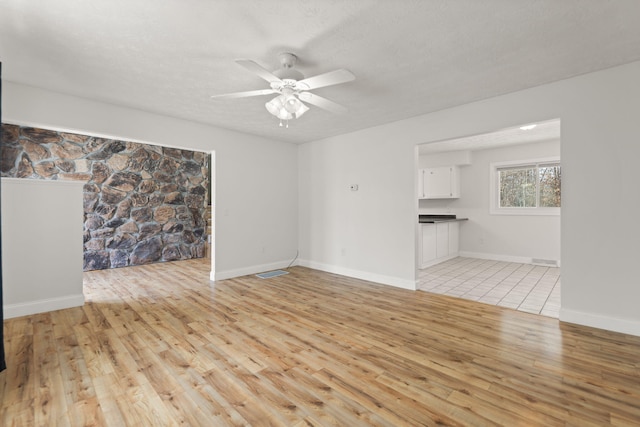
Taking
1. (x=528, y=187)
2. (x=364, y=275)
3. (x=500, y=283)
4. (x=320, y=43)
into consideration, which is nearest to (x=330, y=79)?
(x=320, y=43)

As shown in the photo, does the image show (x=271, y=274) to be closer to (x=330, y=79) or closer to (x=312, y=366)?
(x=312, y=366)

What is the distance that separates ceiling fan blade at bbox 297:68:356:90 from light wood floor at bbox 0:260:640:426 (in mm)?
2210

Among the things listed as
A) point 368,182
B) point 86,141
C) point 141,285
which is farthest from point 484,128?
point 86,141

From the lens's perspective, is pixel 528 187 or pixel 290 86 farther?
pixel 528 187

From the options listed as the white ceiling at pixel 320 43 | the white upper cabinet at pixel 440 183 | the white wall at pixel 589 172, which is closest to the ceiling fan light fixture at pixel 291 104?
the white ceiling at pixel 320 43

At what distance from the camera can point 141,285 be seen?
4422 millimetres

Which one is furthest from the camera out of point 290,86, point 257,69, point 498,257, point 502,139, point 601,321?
point 498,257

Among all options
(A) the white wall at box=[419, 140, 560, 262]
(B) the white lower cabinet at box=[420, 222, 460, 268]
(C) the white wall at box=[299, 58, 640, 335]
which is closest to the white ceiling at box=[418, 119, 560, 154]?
(A) the white wall at box=[419, 140, 560, 262]

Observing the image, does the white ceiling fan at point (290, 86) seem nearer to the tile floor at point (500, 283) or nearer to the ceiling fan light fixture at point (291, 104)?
the ceiling fan light fixture at point (291, 104)

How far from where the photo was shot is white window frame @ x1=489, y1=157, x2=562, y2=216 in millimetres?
5863

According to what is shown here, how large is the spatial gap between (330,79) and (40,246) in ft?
12.1

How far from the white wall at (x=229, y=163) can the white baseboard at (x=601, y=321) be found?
423cm

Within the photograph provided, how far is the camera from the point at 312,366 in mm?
2141

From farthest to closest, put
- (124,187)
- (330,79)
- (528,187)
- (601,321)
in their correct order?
(528,187) → (124,187) → (601,321) → (330,79)
